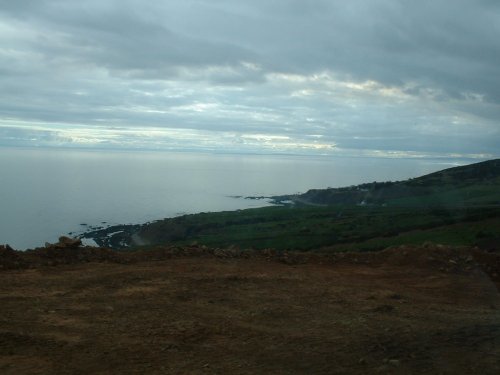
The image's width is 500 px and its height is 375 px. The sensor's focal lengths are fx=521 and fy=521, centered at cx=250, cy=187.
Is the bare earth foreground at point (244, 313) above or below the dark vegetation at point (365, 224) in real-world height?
above

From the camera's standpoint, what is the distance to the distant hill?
82562mm

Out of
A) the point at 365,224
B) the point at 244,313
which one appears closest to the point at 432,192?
the point at 365,224

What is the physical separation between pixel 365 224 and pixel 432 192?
37041 millimetres

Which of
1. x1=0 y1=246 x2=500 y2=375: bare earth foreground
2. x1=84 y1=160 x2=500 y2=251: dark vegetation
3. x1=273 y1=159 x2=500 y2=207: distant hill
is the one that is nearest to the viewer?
x1=0 y1=246 x2=500 y2=375: bare earth foreground

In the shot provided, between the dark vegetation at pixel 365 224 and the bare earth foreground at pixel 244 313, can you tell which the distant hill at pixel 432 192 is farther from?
the bare earth foreground at pixel 244 313

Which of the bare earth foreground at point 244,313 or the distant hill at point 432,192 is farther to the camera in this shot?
the distant hill at point 432,192

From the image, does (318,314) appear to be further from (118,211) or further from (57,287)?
(118,211)

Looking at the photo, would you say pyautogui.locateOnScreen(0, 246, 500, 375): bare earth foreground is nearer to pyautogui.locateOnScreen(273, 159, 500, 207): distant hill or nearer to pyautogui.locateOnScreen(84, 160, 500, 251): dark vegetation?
pyautogui.locateOnScreen(84, 160, 500, 251): dark vegetation

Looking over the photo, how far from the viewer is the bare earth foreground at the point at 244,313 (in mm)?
7238

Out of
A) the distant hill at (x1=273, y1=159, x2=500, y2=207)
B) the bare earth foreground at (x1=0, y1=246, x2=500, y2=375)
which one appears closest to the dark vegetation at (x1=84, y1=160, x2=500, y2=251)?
the distant hill at (x1=273, y1=159, x2=500, y2=207)

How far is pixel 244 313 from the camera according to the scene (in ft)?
31.6

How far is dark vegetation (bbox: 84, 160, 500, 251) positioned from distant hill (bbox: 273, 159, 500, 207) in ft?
0.61

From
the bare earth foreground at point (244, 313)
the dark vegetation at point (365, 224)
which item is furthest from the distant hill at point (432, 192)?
the bare earth foreground at point (244, 313)

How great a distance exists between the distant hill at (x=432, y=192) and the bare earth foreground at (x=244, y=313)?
215ft
